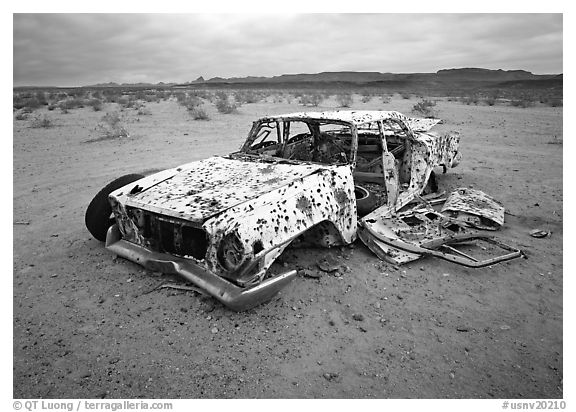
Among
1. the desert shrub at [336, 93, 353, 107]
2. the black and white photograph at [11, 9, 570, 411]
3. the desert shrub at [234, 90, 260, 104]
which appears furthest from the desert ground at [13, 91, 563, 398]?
the desert shrub at [234, 90, 260, 104]

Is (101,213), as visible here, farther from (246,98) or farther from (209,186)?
(246,98)

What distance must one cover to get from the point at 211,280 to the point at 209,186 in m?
0.97

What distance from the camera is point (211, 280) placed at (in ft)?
9.55

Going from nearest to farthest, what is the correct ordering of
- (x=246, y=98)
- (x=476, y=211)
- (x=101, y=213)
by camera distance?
(x=101, y=213) < (x=476, y=211) < (x=246, y=98)

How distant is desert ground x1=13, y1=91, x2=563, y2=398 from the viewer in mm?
2391

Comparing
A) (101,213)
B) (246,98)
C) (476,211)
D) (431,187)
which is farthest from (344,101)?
(101,213)

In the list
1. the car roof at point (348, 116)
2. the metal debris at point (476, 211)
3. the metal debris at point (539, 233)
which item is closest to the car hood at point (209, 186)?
the car roof at point (348, 116)

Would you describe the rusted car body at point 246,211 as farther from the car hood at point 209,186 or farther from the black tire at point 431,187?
the black tire at point 431,187

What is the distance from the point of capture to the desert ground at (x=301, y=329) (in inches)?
94.1

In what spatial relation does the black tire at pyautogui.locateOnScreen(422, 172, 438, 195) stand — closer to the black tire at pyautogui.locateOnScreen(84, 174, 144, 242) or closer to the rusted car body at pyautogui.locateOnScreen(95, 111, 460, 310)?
the rusted car body at pyautogui.locateOnScreen(95, 111, 460, 310)

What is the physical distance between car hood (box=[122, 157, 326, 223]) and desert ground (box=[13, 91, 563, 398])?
0.74m

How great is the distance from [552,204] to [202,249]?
16.4ft

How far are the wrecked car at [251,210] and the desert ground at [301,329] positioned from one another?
263mm
